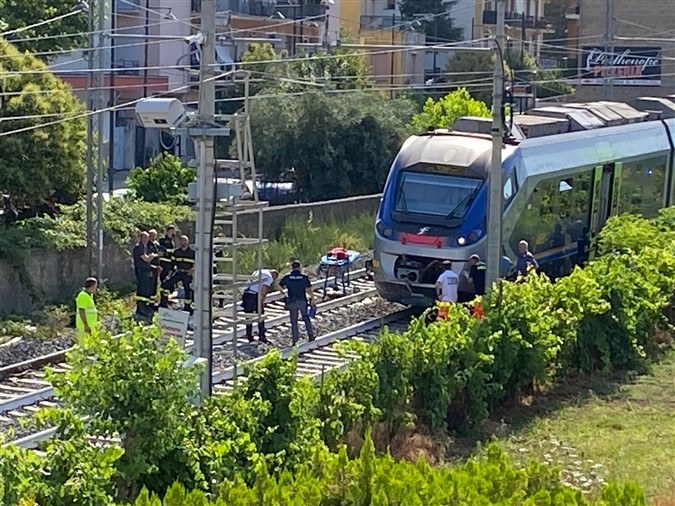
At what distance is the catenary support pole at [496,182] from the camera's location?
1994 centimetres

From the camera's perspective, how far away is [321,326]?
2159 centimetres

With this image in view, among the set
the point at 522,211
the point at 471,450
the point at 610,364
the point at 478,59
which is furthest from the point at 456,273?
the point at 478,59

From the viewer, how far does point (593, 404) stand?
17.1 metres

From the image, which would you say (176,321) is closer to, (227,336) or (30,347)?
(30,347)

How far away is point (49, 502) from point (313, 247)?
65.0ft

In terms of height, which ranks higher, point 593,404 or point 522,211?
point 522,211

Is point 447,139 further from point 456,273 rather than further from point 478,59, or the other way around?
point 478,59

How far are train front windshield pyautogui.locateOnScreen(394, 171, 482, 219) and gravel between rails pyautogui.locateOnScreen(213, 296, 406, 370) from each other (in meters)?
2.00

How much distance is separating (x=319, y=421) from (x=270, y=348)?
752cm

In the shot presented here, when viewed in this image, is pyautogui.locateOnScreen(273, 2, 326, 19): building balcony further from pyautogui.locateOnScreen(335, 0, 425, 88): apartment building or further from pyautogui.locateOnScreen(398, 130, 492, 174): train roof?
pyautogui.locateOnScreen(398, 130, 492, 174): train roof

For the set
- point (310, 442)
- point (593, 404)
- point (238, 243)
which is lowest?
point (593, 404)

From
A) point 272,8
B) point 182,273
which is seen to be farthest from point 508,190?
point 272,8

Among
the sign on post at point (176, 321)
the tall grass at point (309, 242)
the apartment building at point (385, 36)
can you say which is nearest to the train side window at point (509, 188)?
the tall grass at point (309, 242)

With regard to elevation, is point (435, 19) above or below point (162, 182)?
above
